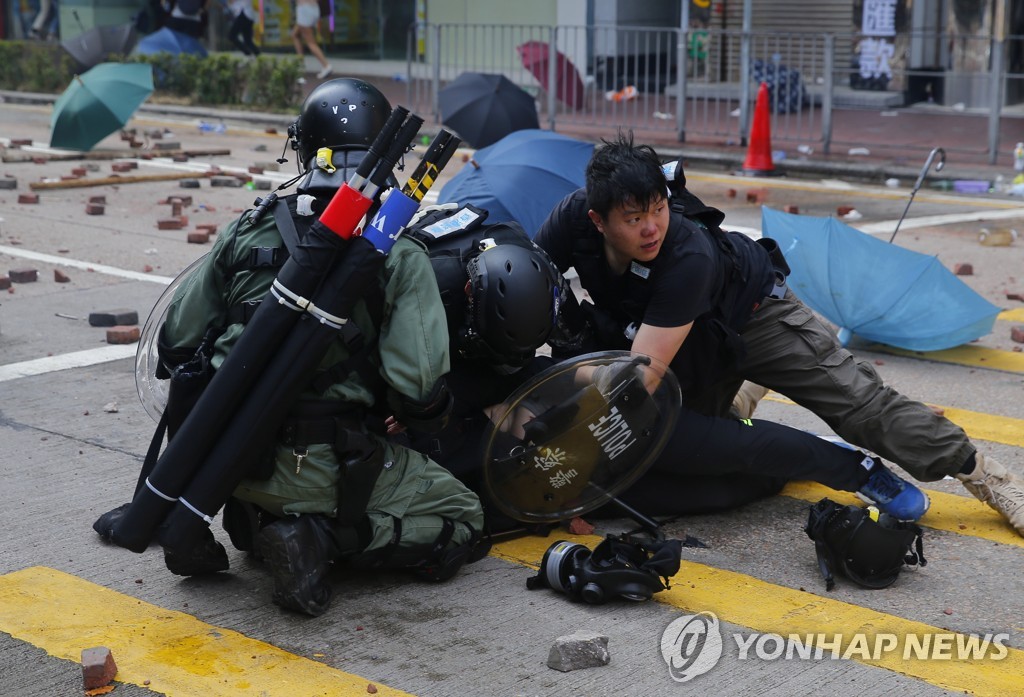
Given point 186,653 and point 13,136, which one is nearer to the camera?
point 186,653

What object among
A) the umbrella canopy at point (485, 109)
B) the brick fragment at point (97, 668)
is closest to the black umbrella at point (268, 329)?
the brick fragment at point (97, 668)

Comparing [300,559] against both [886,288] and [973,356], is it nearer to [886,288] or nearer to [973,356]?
[886,288]

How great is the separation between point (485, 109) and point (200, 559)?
28.6 ft

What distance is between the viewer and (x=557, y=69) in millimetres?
16016

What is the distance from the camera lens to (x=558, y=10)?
2075 centimetres

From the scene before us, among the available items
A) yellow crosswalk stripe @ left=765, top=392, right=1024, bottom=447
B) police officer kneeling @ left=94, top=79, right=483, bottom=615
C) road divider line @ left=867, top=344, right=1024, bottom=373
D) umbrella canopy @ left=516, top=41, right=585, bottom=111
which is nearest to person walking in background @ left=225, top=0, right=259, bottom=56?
umbrella canopy @ left=516, top=41, right=585, bottom=111

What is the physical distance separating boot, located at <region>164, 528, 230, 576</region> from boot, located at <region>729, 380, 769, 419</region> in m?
1.91

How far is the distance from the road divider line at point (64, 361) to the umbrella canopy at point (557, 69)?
10.0 m

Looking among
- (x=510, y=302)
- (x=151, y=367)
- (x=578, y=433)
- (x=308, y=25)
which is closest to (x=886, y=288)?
(x=578, y=433)

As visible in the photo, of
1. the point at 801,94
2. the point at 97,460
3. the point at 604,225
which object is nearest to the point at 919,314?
the point at 604,225

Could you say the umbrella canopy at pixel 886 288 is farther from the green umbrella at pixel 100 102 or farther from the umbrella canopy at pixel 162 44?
the umbrella canopy at pixel 162 44

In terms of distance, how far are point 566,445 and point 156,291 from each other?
4.63m

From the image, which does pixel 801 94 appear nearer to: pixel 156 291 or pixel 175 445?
pixel 156 291

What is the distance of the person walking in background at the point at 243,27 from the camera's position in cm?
2398
